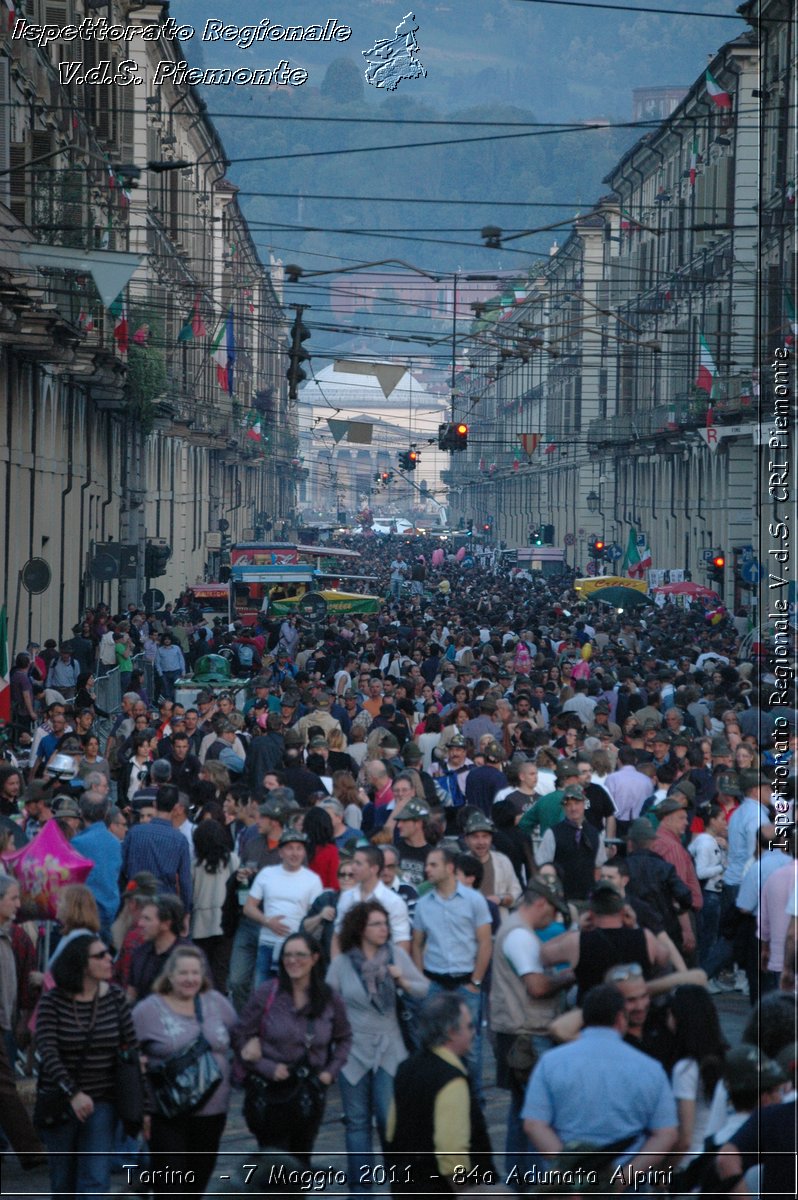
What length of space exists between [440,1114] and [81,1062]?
5.18 ft

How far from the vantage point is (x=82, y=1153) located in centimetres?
803

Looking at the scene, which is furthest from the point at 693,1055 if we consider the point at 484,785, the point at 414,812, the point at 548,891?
the point at 484,785

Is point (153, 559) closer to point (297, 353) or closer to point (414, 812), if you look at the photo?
point (297, 353)

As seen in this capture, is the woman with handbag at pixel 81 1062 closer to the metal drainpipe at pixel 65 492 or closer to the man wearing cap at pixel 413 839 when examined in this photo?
the man wearing cap at pixel 413 839

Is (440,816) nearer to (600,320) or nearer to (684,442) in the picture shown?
(684,442)

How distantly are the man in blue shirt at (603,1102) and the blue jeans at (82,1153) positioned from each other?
194cm

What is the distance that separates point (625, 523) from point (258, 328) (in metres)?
22.9

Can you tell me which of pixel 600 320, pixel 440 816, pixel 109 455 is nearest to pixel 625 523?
pixel 600 320

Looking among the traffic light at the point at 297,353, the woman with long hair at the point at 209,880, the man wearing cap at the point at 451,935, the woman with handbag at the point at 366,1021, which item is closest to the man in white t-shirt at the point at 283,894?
the man wearing cap at the point at 451,935

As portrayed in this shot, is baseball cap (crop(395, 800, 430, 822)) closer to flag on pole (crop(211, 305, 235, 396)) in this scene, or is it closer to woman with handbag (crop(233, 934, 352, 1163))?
woman with handbag (crop(233, 934, 352, 1163))

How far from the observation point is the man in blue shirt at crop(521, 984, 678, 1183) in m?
6.89

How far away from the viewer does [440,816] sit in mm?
11961

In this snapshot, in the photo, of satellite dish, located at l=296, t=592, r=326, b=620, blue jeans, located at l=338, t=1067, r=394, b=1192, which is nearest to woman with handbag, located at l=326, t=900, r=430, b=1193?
blue jeans, located at l=338, t=1067, r=394, b=1192

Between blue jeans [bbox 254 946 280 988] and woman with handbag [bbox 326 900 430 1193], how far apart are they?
1591mm
